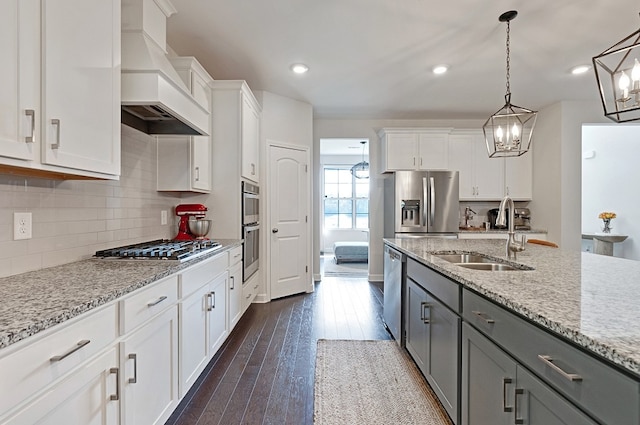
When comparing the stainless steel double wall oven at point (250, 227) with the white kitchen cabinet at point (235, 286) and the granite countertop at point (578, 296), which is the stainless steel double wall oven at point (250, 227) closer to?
the white kitchen cabinet at point (235, 286)

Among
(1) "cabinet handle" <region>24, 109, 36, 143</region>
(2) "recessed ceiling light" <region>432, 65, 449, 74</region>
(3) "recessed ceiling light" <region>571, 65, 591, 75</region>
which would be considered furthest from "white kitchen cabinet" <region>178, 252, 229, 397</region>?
(3) "recessed ceiling light" <region>571, 65, 591, 75</region>

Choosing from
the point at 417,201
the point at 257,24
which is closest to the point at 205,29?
the point at 257,24

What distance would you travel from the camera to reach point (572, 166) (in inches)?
181

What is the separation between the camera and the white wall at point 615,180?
6036 millimetres

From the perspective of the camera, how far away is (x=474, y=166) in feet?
17.2

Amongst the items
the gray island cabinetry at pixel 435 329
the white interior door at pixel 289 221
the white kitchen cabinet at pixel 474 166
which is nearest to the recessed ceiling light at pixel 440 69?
the white kitchen cabinet at pixel 474 166

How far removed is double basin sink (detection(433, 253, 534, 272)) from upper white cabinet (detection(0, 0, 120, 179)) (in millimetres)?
2076

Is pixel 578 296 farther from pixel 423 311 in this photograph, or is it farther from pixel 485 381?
pixel 423 311

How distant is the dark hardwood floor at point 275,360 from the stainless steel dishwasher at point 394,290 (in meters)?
0.21

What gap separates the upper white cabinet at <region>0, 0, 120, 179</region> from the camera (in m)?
1.08

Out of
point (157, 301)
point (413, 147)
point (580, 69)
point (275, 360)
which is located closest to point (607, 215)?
point (580, 69)

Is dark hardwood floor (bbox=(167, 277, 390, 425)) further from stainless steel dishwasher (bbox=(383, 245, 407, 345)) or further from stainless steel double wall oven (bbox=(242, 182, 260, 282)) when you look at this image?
stainless steel double wall oven (bbox=(242, 182, 260, 282))

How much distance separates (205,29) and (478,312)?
114 inches

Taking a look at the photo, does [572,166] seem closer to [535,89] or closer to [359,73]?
[535,89]
